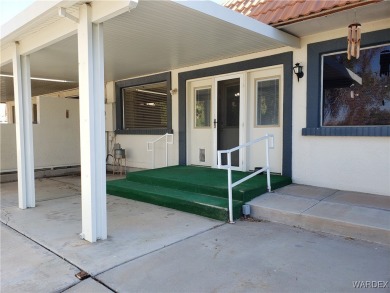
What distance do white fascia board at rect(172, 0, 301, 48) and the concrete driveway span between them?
2.52 meters

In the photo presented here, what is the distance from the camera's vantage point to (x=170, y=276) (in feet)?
7.97

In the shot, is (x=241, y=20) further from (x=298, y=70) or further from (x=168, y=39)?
(x=298, y=70)

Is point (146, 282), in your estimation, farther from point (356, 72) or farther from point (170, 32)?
point (356, 72)

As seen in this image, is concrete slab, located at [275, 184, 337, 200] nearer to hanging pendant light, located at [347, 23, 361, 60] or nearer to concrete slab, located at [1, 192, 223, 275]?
concrete slab, located at [1, 192, 223, 275]

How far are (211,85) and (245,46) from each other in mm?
1451

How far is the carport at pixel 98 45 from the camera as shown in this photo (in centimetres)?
310

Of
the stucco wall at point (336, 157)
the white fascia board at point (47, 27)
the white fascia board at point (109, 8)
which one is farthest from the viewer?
the stucco wall at point (336, 157)

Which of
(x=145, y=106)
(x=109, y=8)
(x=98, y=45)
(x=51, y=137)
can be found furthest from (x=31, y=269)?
(x=51, y=137)

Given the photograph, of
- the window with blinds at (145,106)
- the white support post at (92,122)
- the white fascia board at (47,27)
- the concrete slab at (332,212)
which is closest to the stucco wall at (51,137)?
the window with blinds at (145,106)

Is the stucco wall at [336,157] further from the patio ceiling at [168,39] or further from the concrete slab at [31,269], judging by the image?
the concrete slab at [31,269]

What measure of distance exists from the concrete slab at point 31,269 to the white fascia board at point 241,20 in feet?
9.16

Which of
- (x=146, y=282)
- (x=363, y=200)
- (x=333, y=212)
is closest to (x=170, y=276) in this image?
(x=146, y=282)

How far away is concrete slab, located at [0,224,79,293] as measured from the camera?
7.58 ft
